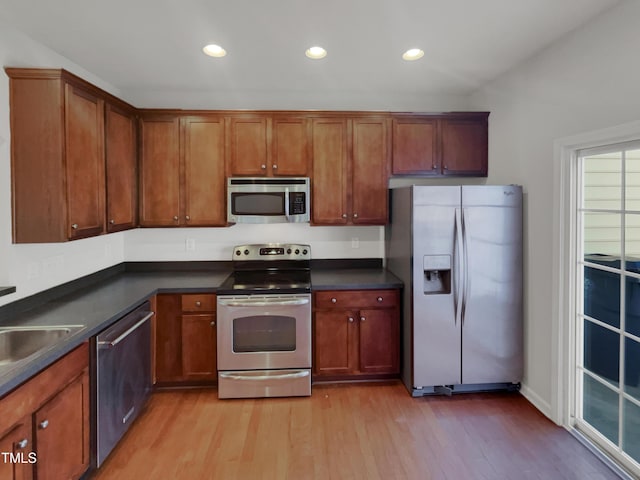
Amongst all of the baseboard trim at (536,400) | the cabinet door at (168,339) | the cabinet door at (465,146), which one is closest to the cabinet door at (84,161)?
the cabinet door at (168,339)

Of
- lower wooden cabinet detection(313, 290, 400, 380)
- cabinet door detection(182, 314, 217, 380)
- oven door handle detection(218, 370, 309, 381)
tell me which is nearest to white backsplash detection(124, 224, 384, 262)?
lower wooden cabinet detection(313, 290, 400, 380)

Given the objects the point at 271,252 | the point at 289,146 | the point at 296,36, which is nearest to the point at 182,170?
the point at 289,146

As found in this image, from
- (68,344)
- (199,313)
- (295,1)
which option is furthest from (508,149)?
(68,344)

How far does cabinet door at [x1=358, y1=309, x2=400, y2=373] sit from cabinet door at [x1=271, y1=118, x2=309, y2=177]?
4.58ft

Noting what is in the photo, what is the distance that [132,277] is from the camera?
12.0 ft

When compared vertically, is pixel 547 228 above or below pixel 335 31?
below

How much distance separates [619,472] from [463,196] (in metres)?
1.94

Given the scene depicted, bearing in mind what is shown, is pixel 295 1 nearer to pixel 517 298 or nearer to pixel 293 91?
pixel 293 91

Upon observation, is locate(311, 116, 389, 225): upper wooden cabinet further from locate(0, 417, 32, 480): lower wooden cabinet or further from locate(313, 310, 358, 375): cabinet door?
locate(0, 417, 32, 480): lower wooden cabinet

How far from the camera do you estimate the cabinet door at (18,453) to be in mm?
1542

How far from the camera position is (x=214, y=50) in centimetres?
285

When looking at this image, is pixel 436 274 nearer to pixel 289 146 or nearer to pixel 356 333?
pixel 356 333

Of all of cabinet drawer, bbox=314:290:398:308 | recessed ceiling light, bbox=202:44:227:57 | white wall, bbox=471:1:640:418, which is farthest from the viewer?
cabinet drawer, bbox=314:290:398:308

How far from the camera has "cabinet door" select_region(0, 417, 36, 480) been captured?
1542mm
